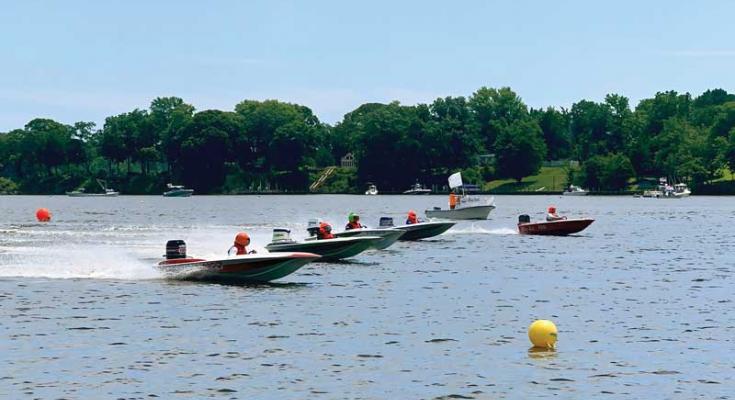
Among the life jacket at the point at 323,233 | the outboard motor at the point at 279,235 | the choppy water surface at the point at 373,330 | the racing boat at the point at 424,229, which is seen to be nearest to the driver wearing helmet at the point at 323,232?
the life jacket at the point at 323,233

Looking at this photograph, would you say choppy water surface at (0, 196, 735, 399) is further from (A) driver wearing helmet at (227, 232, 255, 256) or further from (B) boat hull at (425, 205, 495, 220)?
(B) boat hull at (425, 205, 495, 220)

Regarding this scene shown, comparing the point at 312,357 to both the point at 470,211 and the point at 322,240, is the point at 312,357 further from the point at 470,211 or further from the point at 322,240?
the point at 470,211

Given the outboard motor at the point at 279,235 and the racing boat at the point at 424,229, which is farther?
the racing boat at the point at 424,229

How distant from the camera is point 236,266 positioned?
42.3 m

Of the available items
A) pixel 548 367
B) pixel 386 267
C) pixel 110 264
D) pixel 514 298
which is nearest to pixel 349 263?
pixel 386 267

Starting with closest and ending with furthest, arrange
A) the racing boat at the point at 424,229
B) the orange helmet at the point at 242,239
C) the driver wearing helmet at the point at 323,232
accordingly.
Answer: the orange helmet at the point at 242,239 → the driver wearing helmet at the point at 323,232 → the racing boat at the point at 424,229

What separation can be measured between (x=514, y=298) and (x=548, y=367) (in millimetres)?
13963

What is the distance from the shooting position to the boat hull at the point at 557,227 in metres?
78.2

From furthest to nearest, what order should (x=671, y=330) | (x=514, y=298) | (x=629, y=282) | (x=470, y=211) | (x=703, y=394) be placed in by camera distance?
(x=470, y=211) → (x=629, y=282) → (x=514, y=298) → (x=671, y=330) → (x=703, y=394)

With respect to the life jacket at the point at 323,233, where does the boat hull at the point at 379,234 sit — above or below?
below

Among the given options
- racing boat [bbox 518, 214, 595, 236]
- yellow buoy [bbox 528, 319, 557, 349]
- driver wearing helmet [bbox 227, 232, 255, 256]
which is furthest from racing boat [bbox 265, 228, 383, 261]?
racing boat [bbox 518, 214, 595, 236]

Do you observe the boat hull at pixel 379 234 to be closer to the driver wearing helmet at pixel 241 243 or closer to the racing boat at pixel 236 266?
the racing boat at pixel 236 266

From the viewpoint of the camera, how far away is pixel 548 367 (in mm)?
26484

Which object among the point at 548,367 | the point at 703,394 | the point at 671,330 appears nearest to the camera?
the point at 703,394
